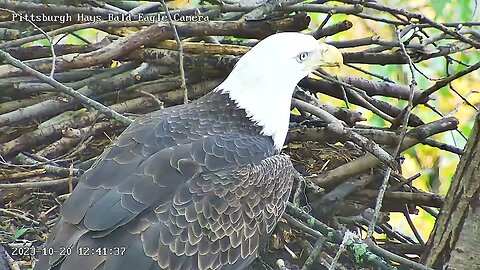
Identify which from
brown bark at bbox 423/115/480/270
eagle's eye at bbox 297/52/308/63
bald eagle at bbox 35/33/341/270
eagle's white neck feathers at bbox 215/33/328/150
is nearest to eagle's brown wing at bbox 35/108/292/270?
bald eagle at bbox 35/33/341/270

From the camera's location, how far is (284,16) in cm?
315

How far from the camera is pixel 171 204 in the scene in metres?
2.24

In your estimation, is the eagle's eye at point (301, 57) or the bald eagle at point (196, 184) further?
the eagle's eye at point (301, 57)

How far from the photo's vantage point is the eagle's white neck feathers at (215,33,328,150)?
271 cm

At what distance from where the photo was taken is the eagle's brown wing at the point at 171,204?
2146mm

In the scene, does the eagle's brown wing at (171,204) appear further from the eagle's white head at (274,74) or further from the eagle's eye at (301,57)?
the eagle's eye at (301,57)

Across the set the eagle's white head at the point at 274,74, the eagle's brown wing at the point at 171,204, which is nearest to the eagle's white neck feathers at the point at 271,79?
the eagle's white head at the point at 274,74

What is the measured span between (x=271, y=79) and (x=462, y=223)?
0.89 metres

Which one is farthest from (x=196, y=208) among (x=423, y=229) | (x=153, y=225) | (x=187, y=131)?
(x=423, y=229)

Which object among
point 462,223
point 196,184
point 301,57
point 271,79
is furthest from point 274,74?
point 462,223

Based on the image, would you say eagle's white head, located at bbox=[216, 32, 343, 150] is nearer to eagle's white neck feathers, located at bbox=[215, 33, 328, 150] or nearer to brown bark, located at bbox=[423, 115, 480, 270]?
eagle's white neck feathers, located at bbox=[215, 33, 328, 150]

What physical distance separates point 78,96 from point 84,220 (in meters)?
0.61

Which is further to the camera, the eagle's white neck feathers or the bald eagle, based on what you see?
the eagle's white neck feathers

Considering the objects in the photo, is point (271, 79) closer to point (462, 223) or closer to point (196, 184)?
point (196, 184)
